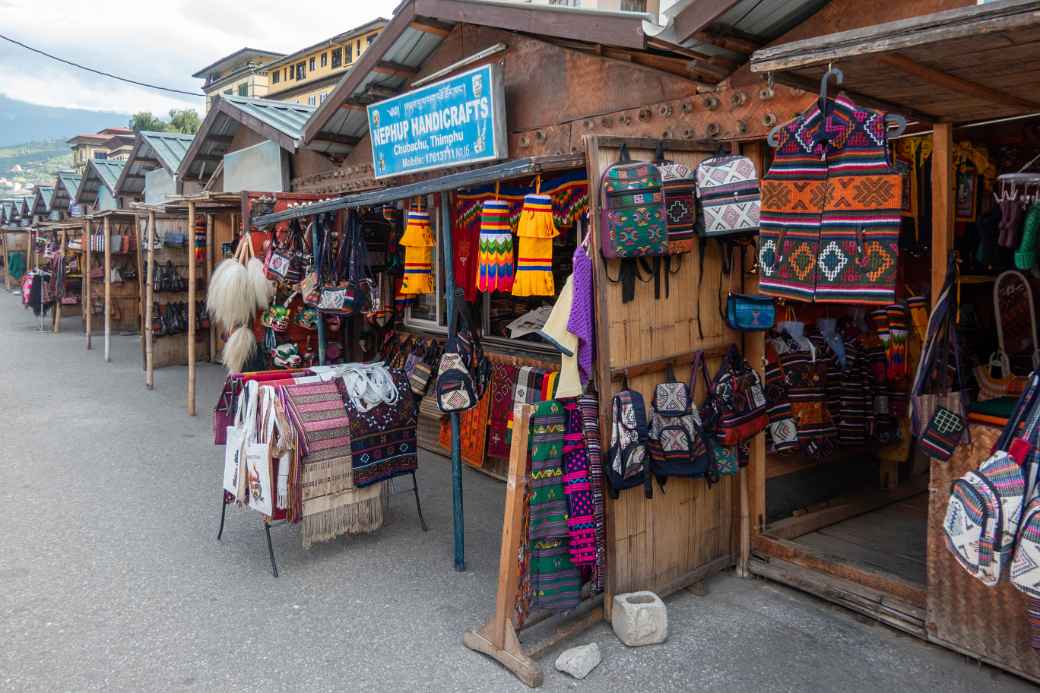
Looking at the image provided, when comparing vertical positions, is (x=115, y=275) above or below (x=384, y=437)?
above

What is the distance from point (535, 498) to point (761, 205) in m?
2.01

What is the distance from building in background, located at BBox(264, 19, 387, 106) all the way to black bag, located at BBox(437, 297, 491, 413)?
40.1 meters

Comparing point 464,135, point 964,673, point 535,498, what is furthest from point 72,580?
point 964,673

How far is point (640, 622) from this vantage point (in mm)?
4133

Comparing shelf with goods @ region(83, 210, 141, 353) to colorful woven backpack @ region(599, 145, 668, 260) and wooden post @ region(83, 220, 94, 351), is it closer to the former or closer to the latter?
wooden post @ region(83, 220, 94, 351)

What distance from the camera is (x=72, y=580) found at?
500 centimetres

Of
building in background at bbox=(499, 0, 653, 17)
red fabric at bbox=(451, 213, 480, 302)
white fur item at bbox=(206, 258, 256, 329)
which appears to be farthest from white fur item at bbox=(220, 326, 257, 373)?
building in background at bbox=(499, 0, 653, 17)

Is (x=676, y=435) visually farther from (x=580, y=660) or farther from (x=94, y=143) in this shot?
(x=94, y=143)

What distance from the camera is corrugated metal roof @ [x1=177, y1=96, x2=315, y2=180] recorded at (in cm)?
1099

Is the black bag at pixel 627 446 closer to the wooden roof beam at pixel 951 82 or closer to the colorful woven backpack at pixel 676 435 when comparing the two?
the colorful woven backpack at pixel 676 435

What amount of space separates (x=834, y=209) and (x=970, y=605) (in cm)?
219

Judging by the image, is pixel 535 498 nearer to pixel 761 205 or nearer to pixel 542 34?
pixel 761 205

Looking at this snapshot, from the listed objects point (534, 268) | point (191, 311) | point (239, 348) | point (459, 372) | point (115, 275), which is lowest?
point (459, 372)

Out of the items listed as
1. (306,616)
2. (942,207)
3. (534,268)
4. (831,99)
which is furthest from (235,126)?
(942,207)
